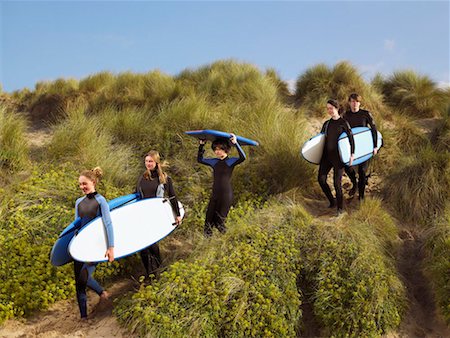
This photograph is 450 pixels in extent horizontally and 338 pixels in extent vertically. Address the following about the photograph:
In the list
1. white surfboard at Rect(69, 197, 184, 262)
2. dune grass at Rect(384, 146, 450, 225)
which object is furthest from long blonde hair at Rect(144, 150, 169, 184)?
dune grass at Rect(384, 146, 450, 225)

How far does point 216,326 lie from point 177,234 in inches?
83.8

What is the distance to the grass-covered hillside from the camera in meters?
4.66

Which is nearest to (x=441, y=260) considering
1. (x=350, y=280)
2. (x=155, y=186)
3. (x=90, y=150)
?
(x=350, y=280)

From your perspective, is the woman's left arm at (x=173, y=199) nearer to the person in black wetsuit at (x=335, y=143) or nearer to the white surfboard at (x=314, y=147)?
the white surfboard at (x=314, y=147)

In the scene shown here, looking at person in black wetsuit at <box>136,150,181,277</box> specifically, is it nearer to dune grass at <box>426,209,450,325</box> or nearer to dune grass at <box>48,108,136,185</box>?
dune grass at <box>48,108,136,185</box>

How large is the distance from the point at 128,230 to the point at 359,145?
3.74 m

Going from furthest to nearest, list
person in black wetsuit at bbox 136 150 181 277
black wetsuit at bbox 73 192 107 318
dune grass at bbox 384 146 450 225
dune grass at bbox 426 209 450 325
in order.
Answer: dune grass at bbox 384 146 450 225
person in black wetsuit at bbox 136 150 181 277
dune grass at bbox 426 209 450 325
black wetsuit at bbox 73 192 107 318

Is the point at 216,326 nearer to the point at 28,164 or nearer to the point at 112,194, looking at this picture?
the point at 112,194

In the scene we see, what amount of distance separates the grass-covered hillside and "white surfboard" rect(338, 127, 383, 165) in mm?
765

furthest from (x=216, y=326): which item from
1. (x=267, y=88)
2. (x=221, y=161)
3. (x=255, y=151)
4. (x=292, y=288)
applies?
(x=267, y=88)

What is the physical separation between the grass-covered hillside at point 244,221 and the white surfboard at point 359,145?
76 cm

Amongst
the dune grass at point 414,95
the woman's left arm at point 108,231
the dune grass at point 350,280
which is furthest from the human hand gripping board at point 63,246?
the dune grass at point 414,95

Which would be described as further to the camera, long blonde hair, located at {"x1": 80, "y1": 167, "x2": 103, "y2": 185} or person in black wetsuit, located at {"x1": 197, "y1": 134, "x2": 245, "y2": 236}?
person in black wetsuit, located at {"x1": 197, "y1": 134, "x2": 245, "y2": 236}

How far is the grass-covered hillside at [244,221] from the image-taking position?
466 centimetres
